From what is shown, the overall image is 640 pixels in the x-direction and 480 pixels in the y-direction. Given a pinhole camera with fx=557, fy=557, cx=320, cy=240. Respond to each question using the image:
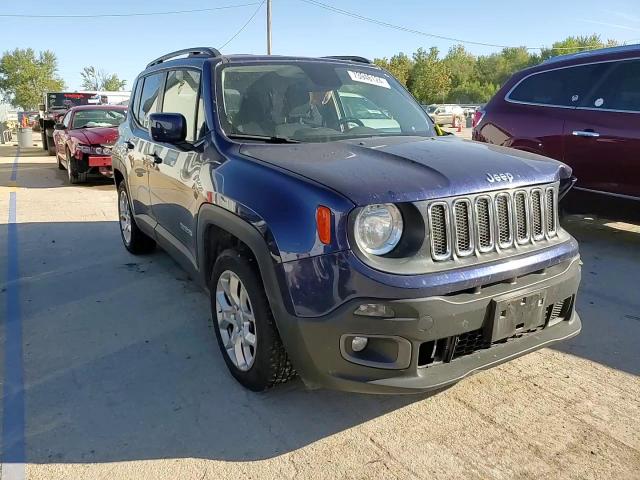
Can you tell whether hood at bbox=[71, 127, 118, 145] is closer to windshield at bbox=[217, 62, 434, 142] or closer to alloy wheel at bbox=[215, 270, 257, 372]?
windshield at bbox=[217, 62, 434, 142]

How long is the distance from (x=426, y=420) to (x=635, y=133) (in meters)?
3.93

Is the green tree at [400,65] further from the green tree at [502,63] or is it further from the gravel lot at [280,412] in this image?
the gravel lot at [280,412]

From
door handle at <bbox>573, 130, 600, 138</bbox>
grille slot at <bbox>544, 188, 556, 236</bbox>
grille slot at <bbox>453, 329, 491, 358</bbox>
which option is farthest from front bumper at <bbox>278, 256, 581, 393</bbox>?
door handle at <bbox>573, 130, 600, 138</bbox>

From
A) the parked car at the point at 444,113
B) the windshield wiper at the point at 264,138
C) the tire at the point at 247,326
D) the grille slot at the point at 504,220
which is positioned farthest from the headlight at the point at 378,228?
the parked car at the point at 444,113

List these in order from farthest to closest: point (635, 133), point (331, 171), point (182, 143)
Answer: point (635, 133) < point (182, 143) < point (331, 171)

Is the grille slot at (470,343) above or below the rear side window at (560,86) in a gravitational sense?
below

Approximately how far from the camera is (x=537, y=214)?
2969 mm

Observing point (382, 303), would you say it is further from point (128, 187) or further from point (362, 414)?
point (128, 187)

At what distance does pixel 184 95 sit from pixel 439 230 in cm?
245

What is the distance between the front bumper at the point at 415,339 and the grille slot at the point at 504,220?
20 cm

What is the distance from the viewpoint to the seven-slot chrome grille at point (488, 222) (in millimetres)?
2545

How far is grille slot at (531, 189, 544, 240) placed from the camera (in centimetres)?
293

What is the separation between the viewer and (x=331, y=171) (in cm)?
268

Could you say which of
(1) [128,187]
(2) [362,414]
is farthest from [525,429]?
(1) [128,187]
